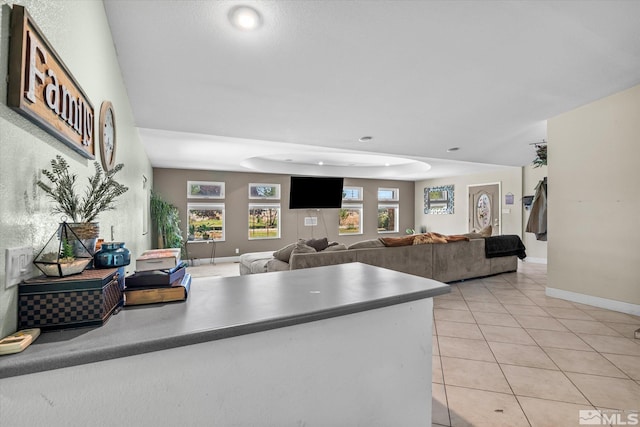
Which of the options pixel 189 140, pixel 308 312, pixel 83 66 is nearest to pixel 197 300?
pixel 308 312

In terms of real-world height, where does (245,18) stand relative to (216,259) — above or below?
above

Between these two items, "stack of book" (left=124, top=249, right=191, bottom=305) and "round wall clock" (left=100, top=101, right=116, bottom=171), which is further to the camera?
"round wall clock" (left=100, top=101, right=116, bottom=171)

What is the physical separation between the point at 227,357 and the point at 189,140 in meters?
4.16

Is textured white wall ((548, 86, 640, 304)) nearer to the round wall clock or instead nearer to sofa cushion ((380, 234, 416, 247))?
sofa cushion ((380, 234, 416, 247))

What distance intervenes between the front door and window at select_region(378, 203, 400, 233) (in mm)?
2338

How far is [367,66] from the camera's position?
2514mm

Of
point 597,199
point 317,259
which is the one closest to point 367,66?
point 317,259

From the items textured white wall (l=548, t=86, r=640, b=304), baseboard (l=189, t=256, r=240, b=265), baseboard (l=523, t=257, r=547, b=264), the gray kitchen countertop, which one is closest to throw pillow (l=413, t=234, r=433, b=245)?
textured white wall (l=548, t=86, r=640, b=304)

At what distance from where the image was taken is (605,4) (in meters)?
1.86

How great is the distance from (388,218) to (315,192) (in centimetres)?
312

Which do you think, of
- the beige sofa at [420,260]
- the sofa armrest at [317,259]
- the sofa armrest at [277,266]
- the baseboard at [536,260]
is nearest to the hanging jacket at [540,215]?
the beige sofa at [420,260]

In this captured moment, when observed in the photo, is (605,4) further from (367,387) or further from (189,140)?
(189,140)

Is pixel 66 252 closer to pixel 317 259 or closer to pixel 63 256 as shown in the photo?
pixel 63 256

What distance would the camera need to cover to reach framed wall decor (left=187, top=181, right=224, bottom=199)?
23.2 feet
